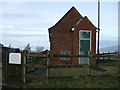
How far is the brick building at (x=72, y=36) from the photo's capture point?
1086 inches

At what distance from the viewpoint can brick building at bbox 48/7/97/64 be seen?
2758cm

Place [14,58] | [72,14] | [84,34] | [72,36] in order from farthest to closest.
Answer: [72,14]
[72,36]
[84,34]
[14,58]

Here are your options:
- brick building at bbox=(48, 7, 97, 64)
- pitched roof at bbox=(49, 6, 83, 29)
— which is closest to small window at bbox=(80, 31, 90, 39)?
brick building at bbox=(48, 7, 97, 64)

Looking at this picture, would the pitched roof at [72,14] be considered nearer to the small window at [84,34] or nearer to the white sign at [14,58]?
the small window at [84,34]

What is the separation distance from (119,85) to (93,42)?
19.3 metres

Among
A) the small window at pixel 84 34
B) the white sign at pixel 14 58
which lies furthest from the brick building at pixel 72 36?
the white sign at pixel 14 58

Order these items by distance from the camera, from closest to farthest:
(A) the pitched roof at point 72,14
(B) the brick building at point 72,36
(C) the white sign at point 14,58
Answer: (C) the white sign at point 14,58 < (B) the brick building at point 72,36 < (A) the pitched roof at point 72,14

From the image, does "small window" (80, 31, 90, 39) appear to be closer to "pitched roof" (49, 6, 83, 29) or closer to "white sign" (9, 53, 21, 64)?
"pitched roof" (49, 6, 83, 29)

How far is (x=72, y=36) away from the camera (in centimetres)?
2814

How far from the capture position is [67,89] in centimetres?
794

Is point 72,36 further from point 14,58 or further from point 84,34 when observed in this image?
point 14,58

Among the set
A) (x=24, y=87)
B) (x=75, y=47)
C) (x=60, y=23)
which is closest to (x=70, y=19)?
(x=60, y=23)

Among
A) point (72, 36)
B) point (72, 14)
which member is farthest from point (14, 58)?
point (72, 14)

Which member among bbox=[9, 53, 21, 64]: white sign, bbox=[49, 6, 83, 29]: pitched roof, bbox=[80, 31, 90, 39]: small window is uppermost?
bbox=[49, 6, 83, 29]: pitched roof
